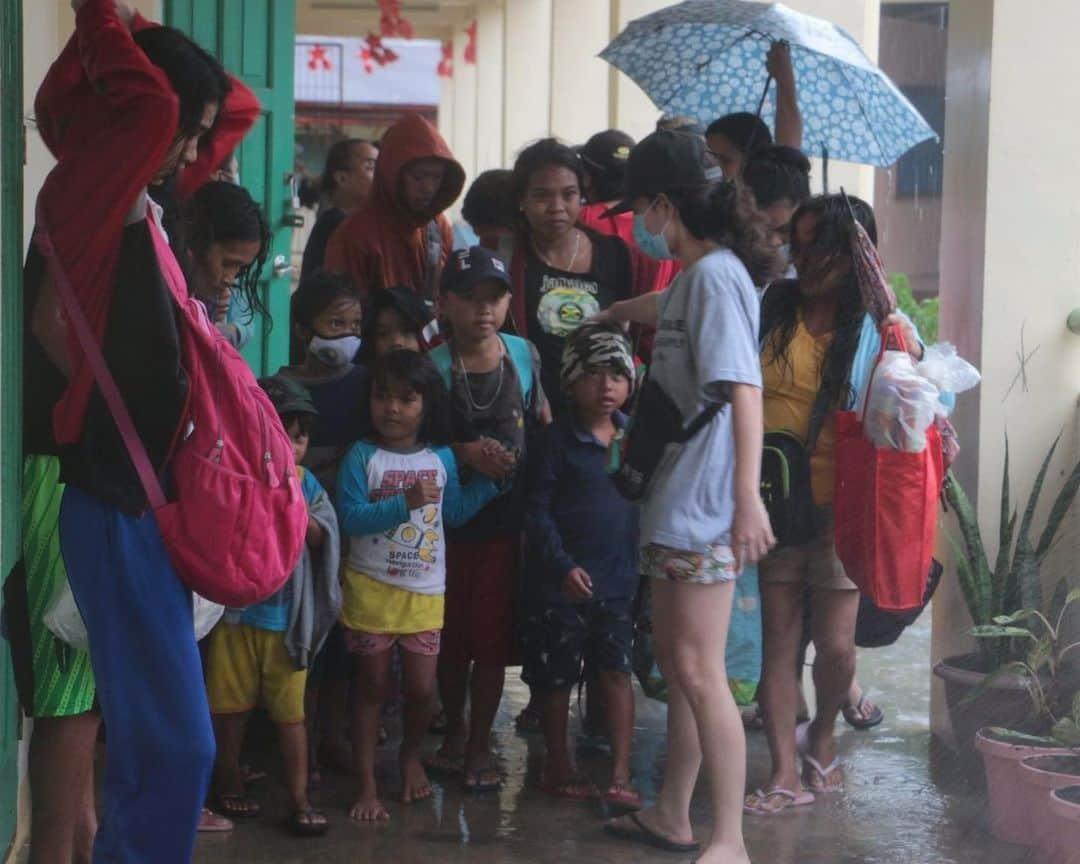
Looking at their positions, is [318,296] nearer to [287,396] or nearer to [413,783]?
[287,396]

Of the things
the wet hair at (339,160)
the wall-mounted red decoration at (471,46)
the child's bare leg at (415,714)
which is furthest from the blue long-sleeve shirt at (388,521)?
the wall-mounted red decoration at (471,46)

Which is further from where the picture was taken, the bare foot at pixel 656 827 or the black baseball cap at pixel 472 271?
the black baseball cap at pixel 472 271

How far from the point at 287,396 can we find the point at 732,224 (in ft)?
4.12

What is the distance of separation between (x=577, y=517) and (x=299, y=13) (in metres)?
14.7

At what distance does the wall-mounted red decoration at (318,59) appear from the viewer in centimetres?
2154

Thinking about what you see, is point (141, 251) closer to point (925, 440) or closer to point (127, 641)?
point (127, 641)

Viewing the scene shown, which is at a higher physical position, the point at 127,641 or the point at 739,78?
the point at 739,78

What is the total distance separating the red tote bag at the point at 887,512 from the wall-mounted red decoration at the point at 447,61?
52.6ft

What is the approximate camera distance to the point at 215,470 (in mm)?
2979

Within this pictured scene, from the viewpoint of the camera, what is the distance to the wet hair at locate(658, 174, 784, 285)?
422cm

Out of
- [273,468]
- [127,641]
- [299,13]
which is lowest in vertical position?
[127,641]

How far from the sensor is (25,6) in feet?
12.9

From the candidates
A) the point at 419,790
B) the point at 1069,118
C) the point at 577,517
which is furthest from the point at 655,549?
the point at 1069,118

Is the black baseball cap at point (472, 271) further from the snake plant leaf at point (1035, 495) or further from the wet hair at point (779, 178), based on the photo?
the snake plant leaf at point (1035, 495)
